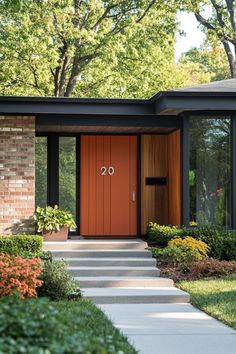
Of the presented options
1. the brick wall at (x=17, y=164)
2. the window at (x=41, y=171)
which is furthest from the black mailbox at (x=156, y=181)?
the brick wall at (x=17, y=164)

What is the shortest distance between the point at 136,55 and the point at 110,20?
63.8 inches

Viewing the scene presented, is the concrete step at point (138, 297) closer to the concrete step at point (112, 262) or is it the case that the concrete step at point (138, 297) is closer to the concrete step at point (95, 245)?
the concrete step at point (112, 262)

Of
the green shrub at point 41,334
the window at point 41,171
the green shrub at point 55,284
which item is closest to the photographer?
the green shrub at point 41,334

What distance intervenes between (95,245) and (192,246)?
2.15 meters

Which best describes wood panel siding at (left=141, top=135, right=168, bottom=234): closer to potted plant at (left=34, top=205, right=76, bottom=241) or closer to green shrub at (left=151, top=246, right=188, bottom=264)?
potted plant at (left=34, top=205, right=76, bottom=241)

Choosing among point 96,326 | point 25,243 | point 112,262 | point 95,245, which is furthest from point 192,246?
point 96,326

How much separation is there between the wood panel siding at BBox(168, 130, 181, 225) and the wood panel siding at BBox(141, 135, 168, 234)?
11.9 inches

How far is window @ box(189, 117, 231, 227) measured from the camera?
15.0 meters

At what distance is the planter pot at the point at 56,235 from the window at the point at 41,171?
152 cm

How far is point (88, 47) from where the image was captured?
26438 millimetres

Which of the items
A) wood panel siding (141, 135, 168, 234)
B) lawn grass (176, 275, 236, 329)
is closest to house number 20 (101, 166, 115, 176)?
wood panel siding (141, 135, 168, 234)

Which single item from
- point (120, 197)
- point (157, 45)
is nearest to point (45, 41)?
point (157, 45)

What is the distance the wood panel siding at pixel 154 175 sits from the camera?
16750 mm

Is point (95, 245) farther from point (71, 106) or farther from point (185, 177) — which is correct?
point (71, 106)
